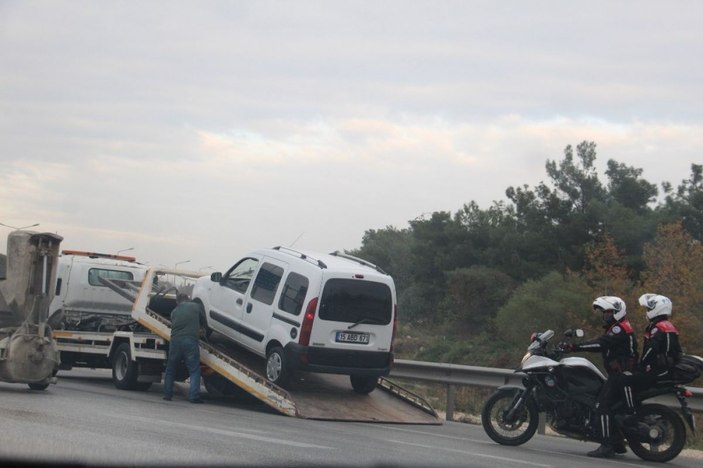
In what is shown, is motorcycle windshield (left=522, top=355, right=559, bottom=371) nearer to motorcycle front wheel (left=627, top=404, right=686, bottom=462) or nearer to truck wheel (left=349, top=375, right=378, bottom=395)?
motorcycle front wheel (left=627, top=404, right=686, bottom=462)

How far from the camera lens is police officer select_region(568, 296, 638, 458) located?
38.8ft

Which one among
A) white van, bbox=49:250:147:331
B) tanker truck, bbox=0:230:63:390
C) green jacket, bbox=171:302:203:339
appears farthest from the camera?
white van, bbox=49:250:147:331

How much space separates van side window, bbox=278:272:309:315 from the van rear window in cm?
31

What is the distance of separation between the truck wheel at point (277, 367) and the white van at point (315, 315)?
0.05 feet

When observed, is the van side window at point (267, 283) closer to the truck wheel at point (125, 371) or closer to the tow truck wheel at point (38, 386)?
the truck wheel at point (125, 371)

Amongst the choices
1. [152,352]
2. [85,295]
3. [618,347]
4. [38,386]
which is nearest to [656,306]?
[618,347]

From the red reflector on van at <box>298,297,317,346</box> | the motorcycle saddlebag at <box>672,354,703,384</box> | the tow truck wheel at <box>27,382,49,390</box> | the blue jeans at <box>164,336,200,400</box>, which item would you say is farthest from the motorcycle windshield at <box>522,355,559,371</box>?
the tow truck wheel at <box>27,382,49,390</box>

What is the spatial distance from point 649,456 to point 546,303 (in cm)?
4834

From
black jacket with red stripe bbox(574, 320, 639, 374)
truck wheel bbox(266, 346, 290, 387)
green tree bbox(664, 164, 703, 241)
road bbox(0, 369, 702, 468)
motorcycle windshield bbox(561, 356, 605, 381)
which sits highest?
green tree bbox(664, 164, 703, 241)

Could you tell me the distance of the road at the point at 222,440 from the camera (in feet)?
29.5

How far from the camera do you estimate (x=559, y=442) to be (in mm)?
13922

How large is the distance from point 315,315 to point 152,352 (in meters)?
3.40

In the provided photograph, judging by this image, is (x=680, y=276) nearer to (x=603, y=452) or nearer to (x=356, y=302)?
(x=356, y=302)

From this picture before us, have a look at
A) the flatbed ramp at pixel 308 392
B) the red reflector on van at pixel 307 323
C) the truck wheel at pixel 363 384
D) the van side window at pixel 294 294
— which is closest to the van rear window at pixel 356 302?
the red reflector on van at pixel 307 323
